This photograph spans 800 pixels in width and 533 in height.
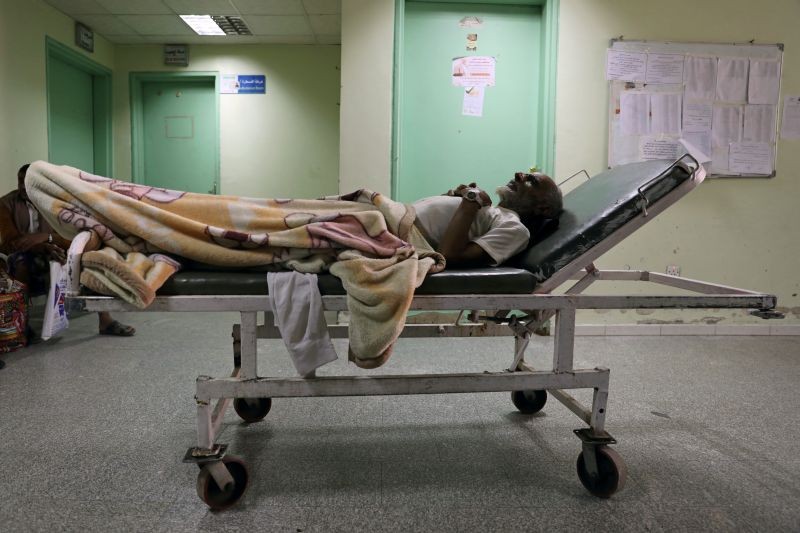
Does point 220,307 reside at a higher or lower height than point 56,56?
lower

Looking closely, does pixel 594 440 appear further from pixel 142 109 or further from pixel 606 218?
pixel 142 109

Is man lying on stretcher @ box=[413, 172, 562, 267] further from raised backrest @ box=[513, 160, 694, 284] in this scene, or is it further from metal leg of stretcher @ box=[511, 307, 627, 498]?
metal leg of stretcher @ box=[511, 307, 627, 498]

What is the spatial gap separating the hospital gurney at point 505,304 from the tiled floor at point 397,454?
14 centimetres

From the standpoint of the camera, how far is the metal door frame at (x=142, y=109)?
443cm

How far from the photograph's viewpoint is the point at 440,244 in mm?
1557

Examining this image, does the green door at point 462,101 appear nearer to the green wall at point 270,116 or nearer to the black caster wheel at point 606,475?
the green wall at point 270,116

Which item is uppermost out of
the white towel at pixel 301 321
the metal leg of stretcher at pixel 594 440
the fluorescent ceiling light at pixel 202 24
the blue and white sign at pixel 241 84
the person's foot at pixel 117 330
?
the fluorescent ceiling light at pixel 202 24

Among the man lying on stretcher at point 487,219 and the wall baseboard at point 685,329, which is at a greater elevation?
the man lying on stretcher at point 487,219

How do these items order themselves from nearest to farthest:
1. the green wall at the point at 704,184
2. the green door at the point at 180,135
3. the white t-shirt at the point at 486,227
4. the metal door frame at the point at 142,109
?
the white t-shirt at the point at 486,227 < the green wall at the point at 704,184 < the metal door frame at the point at 142,109 < the green door at the point at 180,135

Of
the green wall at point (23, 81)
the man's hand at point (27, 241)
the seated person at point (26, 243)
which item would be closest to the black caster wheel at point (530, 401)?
the seated person at point (26, 243)

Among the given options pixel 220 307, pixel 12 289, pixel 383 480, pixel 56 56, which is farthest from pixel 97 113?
pixel 383 480

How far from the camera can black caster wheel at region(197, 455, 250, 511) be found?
120 centimetres

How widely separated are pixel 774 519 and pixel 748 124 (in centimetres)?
282

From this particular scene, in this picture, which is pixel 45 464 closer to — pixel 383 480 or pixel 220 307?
pixel 220 307
